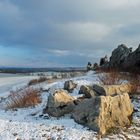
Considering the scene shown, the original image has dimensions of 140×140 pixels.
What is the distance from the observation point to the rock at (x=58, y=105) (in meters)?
13.2

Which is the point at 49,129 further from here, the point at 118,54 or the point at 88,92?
the point at 118,54

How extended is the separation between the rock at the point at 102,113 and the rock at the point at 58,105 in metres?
0.71

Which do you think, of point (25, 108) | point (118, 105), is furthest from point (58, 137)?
point (25, 108)

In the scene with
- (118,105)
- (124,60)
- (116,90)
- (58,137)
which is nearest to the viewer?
(58,137)

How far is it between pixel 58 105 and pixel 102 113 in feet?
7.02

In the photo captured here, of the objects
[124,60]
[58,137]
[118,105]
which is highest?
[124,60]

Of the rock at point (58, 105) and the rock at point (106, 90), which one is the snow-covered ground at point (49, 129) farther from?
the rock at point (106, 90)

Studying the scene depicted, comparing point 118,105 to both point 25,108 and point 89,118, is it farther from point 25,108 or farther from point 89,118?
point 25,108

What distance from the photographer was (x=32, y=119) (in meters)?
13.1

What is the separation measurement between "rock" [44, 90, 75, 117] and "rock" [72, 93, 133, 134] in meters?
0.71

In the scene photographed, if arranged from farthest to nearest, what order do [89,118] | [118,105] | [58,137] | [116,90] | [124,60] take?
[124,60]
[116,90]
[118,105]
[89,118]
[58,137]

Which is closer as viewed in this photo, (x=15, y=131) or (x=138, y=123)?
(x=15, y=131)

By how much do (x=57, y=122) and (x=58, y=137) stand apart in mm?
1483

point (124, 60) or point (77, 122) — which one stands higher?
point (124, 60)
